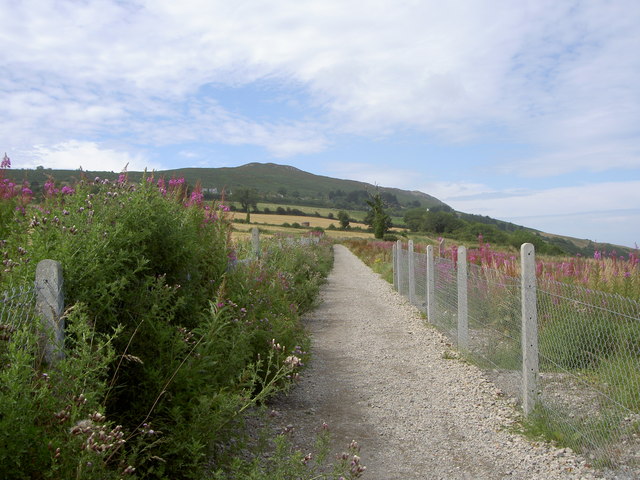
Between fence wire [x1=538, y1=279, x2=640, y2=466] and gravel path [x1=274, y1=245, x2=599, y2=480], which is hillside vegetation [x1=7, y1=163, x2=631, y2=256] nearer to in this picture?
gravel path [x1=274, y1=245, x2=599, y2=480]

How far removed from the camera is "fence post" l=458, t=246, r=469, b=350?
25.5 feet

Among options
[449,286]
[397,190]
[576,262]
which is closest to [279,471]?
[449,286]

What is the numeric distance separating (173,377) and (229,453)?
836 millimetres

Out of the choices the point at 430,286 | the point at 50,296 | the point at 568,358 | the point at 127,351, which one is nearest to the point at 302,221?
the point at 430,286

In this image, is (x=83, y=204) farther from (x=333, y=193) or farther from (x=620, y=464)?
(x=333, y=193)

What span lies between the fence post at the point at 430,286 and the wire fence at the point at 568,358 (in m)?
2.80

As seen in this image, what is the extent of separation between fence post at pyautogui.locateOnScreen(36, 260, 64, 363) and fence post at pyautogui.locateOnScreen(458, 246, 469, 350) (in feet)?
18.7

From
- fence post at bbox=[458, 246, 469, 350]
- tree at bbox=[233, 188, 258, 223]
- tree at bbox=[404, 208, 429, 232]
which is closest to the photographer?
fence post at bbox=[458, 246, 469, 350]

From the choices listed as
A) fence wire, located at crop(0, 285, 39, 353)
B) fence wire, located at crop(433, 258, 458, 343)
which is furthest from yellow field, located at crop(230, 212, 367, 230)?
fence wire, located at crop(0, 285, 39, 353)

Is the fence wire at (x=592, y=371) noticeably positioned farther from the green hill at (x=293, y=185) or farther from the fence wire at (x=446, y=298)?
the green hill at (x=293, y=185)

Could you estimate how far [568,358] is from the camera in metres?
5.00

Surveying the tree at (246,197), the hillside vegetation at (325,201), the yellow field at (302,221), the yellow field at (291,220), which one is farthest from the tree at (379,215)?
the yellow field at (291,220)

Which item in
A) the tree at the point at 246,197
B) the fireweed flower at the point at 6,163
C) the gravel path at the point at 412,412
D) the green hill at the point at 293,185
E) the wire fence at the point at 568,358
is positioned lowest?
the gravel path at the point at 412,412

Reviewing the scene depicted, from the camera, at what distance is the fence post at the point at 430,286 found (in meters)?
10.5
